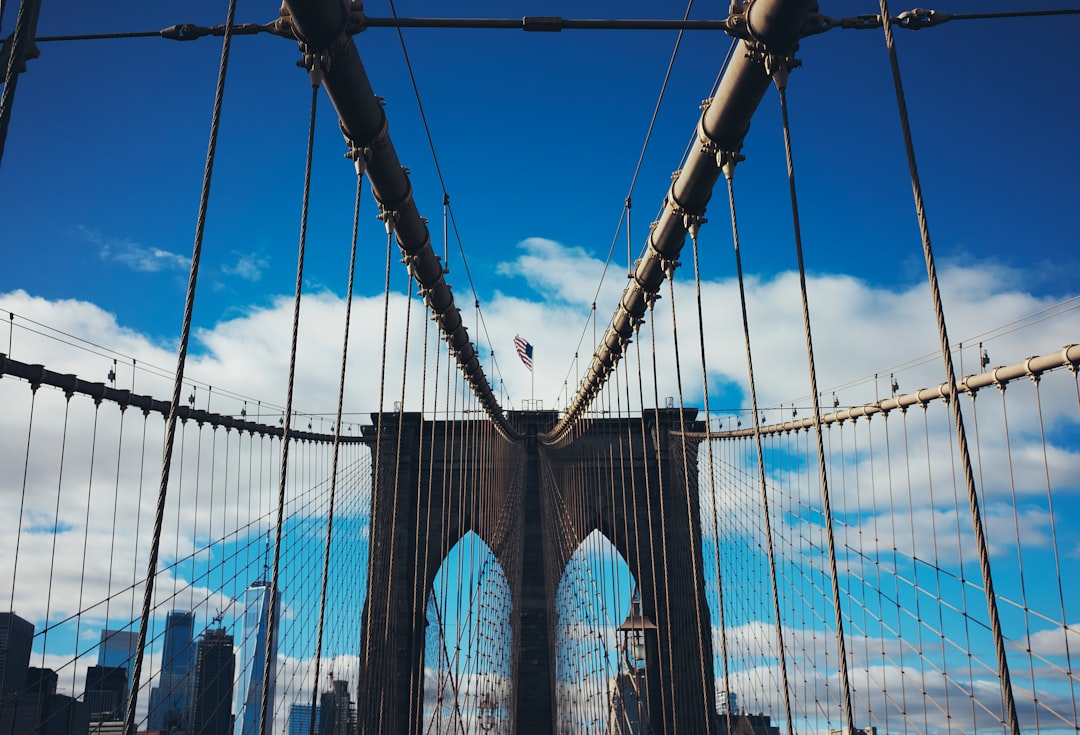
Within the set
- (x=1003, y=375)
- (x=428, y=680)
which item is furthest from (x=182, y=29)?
(x=428, y=680)

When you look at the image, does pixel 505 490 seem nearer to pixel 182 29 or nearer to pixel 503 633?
pixel 503 633

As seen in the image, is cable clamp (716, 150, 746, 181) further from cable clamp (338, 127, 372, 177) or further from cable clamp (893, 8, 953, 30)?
cable clamp (338, 127, 372, 177)

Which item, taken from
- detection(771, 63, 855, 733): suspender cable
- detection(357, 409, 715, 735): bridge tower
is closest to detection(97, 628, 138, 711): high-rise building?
detection(771, 63, 855, 733): suspender cable

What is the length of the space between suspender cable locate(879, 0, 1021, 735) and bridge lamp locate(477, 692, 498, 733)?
17.6 metres

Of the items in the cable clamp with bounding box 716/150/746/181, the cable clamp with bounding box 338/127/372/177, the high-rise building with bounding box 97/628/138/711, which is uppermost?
the cable clamp with bounding box 338/127/372/177

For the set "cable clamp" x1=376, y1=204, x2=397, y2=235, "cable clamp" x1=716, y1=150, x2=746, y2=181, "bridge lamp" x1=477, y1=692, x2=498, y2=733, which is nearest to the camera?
"cable clamp" x1=716, y1=150, x2=746, y2=181

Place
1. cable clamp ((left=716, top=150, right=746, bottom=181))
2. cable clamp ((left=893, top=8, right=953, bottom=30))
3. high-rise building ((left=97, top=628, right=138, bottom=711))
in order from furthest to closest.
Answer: high-rise building ((left=97, top=628, right=138, bottom=711))
cable clamp ((left=716, top=150, right=746, bottom=181))
cable clamp ((left=893, top=8, right=953, bottom=30))

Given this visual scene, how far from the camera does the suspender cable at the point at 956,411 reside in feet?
10.7

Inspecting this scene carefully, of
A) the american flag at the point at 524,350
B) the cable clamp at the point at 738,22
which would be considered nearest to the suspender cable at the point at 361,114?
the cable clamp at the point at 738,22

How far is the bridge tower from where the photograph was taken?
24594mm

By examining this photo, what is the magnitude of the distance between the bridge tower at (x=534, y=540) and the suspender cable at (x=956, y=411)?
1993cm

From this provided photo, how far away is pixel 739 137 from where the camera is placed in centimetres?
582

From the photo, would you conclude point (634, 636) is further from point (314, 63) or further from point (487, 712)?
point (314, 63)

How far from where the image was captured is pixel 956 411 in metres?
3.48
